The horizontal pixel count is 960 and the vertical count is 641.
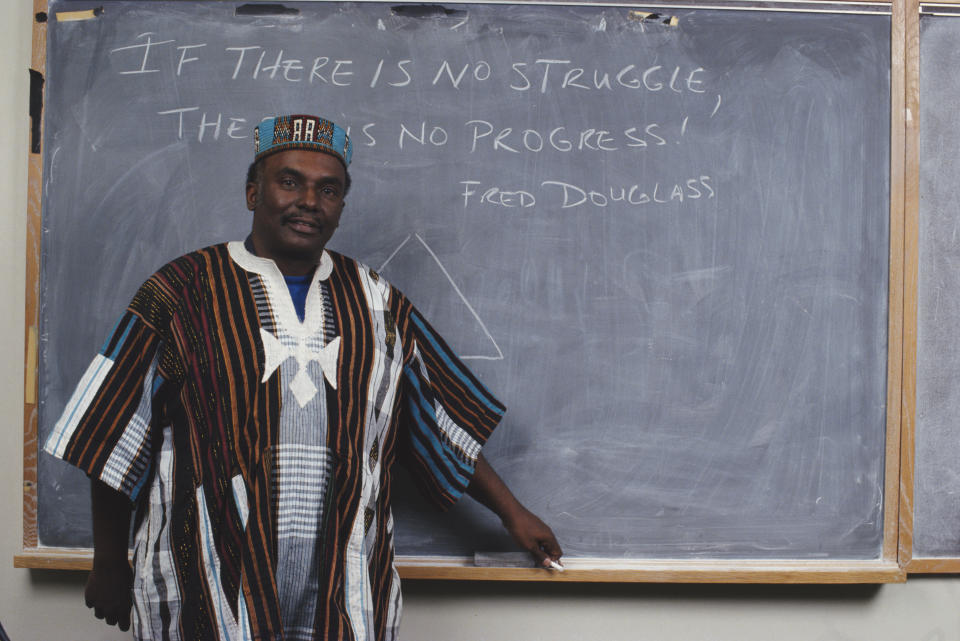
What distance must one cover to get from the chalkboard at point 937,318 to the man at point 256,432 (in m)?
1.11

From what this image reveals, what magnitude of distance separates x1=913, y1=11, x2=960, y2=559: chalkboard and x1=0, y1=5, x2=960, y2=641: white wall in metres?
0.41

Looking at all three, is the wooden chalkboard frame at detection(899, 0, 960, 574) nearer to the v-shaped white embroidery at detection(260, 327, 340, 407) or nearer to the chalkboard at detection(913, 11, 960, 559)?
the chalkboard at detection(913, 11, 960, 559)

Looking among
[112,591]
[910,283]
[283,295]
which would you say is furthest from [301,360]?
[910,283]

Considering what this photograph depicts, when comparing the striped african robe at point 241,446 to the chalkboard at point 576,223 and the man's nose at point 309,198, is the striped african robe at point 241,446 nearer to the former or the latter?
the man's nose at point 309,198

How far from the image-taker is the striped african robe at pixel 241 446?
113cm

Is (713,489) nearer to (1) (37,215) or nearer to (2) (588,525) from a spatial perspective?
(2) (588,525)

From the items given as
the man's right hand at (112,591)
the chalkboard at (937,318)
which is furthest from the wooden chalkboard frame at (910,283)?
the man's right hand at (112,591)

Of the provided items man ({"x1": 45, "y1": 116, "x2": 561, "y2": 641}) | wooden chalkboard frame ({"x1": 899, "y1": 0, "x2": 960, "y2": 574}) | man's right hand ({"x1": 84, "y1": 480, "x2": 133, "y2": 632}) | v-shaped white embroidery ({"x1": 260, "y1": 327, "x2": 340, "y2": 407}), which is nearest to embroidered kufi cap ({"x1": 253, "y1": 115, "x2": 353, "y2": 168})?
man ({"x1": 45, "y1": 116, "x2": 561, "y2": 641})

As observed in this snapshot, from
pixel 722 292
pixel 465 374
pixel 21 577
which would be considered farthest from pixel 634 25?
pixel 21 577

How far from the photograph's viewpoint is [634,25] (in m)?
1.61

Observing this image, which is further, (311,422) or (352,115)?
(352,115)

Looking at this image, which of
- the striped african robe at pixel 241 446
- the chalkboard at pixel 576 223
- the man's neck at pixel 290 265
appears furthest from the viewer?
the chalkboard at pixel 576 223

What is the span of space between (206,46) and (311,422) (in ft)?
2.88

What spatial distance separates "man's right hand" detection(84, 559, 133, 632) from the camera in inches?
48.6
